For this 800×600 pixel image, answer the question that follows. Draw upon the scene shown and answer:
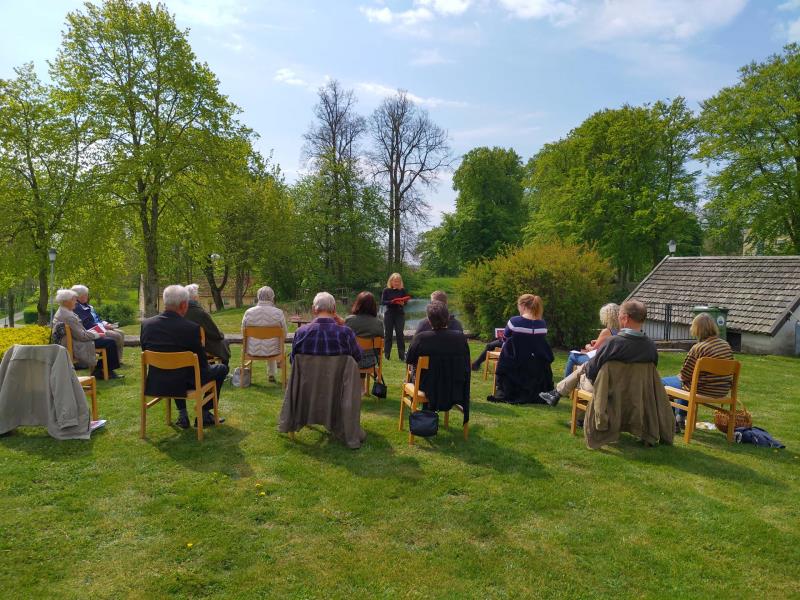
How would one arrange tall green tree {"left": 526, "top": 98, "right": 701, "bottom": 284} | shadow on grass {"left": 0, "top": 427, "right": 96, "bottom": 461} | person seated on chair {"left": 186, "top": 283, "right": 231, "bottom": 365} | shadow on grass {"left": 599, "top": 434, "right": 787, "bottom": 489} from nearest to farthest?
shadow on grass {"left": 599, "top": 434, "right": 787, "bottom": 489} → shadow on grass {"left": 0, "top": 427, "right": 96, "bottom": 461} → person seated on chair {"left": 186, "top": 283, "right": 231, "bottom": 365} → tall green tree {"left": 526, "top": 98, "right": 701, "bottom": 284}

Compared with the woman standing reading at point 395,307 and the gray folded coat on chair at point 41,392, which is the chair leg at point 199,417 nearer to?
the gray folded coat on chair at point 41,392

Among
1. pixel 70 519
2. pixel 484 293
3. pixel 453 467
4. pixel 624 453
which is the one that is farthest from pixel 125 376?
pixel 484 293

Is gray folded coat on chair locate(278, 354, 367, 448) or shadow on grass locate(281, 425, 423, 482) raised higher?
gray folded coat on chair locate(278, 354, 367, 448)

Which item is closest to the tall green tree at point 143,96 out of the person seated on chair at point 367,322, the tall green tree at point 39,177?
the tall green tree at point 39,177

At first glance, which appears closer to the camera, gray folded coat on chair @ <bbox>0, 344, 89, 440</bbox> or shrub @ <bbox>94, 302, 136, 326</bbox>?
gray folded coat on chair @ <bbox>0, 344, 89, 440</bbox>

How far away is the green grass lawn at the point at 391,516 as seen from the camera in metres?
3.18

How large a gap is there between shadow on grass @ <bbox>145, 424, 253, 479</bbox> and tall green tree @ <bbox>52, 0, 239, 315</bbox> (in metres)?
16.3

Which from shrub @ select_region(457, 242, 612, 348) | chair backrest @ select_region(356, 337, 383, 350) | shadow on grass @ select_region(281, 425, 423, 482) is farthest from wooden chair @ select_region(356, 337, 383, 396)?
shrub @ select_region(457, 242, 612, 348)

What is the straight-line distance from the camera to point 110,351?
922 cm

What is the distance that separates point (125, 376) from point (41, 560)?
607 centimetres

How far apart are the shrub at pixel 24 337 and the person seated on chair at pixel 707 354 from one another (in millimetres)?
7798

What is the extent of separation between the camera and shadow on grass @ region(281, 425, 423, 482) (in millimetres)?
4777

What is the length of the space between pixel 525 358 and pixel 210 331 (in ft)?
14.1

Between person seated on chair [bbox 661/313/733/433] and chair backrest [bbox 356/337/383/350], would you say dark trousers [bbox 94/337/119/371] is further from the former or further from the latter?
person seated on chair [bbox 661/313/733/433]
